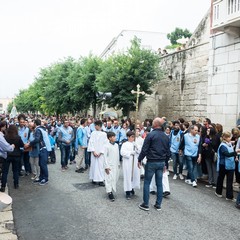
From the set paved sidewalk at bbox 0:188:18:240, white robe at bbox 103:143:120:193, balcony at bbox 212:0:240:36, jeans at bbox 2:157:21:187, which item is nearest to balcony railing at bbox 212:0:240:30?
balcony at bbox 212:0:240:36

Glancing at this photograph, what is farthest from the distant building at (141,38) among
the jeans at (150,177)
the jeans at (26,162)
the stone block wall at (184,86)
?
the jeans at (150,177)

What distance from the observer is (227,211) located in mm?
6680

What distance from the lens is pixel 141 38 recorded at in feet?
145

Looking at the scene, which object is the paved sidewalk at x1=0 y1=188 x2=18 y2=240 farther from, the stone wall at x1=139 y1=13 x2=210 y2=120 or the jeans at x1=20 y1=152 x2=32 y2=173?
the stone wall at x1=139 y1=13 x2=210 y2=120

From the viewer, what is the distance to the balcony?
453 inches

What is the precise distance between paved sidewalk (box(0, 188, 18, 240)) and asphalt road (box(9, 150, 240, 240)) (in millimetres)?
106

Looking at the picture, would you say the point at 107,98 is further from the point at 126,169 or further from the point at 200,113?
the point at 126,169

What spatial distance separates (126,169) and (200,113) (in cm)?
961

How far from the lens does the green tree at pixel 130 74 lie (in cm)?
1881

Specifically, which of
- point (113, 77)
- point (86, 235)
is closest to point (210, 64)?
point (113, 77)

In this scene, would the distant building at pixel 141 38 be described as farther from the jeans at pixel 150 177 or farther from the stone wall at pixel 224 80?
the jeans at pixel 150 177

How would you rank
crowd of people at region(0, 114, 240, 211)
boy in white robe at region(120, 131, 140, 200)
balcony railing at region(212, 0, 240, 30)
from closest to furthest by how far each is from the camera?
1. crowd of people at region(0, 114, 240, 211)
2. boy in white robe at region(120, 131, 140, 200)
3. balcony railing at region(212, 0, 240, 30)

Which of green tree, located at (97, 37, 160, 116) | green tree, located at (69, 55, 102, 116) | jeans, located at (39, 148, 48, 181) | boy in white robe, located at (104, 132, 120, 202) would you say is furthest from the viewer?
green tree, located at (69, 55, 102, 116)

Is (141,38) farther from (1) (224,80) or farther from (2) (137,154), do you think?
(2) (137,154)
